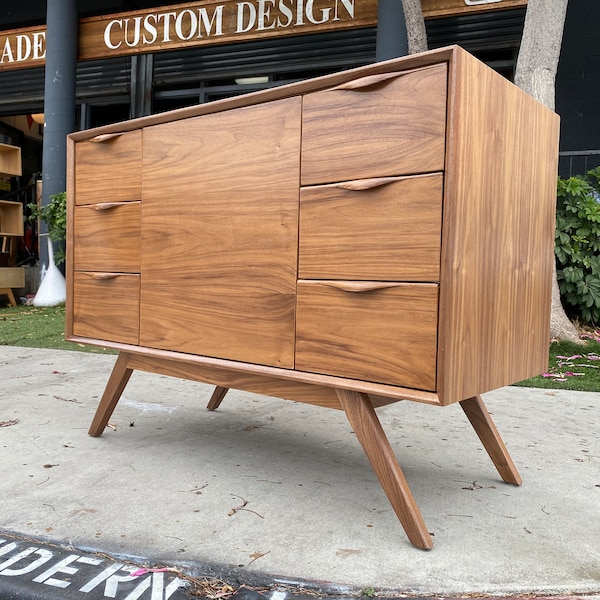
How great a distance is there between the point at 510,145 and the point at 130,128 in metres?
1.18

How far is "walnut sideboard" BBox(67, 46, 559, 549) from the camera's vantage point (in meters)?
1.22

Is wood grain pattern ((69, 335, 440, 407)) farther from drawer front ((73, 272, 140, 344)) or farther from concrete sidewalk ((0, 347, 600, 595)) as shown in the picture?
concrete sidewalk ((0, 347, 600, 595))

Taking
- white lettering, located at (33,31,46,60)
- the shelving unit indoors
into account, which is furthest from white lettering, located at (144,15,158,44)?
the shelving unit indoors

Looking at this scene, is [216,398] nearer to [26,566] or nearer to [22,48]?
[26,566]

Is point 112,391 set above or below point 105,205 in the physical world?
below

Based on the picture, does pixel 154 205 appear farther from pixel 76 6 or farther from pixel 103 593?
pixel 76 6

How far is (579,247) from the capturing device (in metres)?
4.30

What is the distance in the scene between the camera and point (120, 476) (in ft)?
5.67

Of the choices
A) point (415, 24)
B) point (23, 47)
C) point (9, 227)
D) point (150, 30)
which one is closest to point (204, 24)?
point (150, 30)

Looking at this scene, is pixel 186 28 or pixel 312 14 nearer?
pixel 312 14

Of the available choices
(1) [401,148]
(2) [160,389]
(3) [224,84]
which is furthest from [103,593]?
(3) [224,84]

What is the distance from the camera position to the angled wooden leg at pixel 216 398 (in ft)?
8.02

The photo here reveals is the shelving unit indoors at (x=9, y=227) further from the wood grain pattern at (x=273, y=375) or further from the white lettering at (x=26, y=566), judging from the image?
the white lettering at (x=26, y=566)

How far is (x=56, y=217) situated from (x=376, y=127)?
5643 mm
